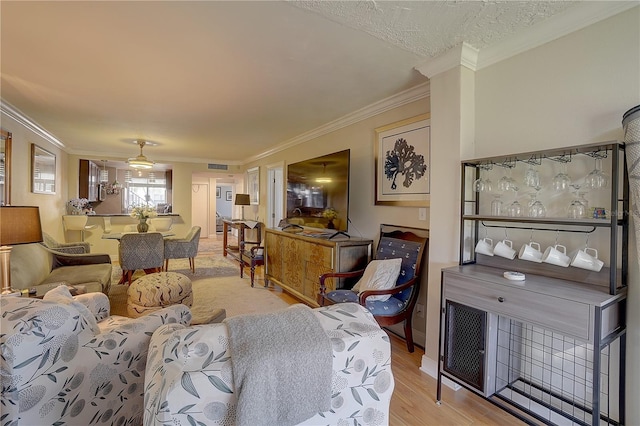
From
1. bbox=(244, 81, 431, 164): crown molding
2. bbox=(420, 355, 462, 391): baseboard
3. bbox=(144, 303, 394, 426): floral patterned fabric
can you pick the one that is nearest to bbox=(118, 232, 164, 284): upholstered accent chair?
bbox=(244, 81, 431, 164): crown molding

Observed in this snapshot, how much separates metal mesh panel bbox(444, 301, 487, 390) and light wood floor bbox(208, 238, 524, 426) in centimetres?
23

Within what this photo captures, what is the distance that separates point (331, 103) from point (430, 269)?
1957mm

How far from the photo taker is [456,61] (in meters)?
2.07

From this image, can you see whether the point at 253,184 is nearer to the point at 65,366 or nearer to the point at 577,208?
the point at 65,366

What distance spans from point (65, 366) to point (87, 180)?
6.79 m

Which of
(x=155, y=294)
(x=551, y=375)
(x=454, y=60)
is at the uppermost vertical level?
(x=454, y=60)

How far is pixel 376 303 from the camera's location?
2463 mm

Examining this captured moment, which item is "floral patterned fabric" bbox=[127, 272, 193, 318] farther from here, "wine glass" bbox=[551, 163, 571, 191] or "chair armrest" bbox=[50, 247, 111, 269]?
"wine glass" bbox=[551, 163, 571, 191]

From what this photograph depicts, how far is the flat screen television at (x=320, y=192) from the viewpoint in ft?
11.0

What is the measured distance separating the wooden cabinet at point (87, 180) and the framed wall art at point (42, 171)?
1323 millimetres

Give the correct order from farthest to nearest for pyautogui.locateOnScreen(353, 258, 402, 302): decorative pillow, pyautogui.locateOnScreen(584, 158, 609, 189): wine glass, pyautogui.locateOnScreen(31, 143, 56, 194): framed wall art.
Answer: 1. pyautogui.locateOnScreen(31, 143, 56, 194): framed wall art
2. pyautogui.locateOnScreen(353, 258, 402, 302): decorative pillow
3. pyautogui.locateOnScreen(584, 158, 609, 189): wine glass

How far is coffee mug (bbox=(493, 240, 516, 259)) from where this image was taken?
187 cm

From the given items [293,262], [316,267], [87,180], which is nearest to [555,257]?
[316,267]

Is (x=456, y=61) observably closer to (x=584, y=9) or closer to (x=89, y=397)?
(x=584, y=9)
